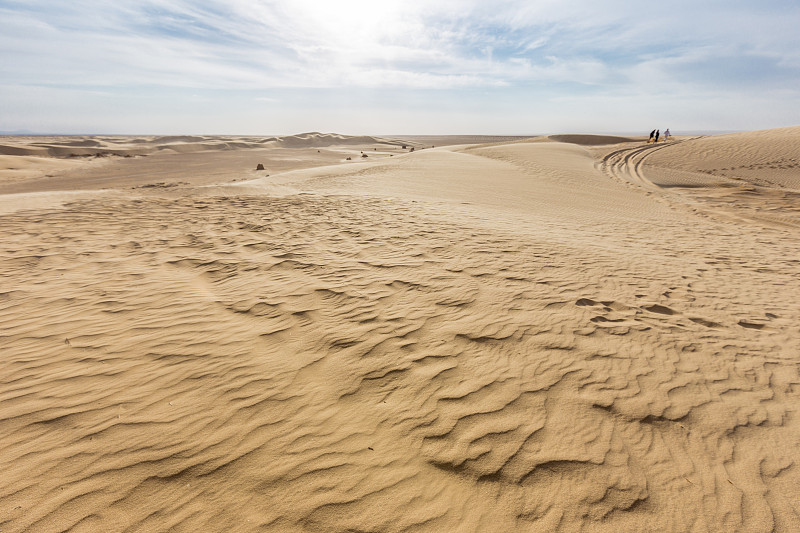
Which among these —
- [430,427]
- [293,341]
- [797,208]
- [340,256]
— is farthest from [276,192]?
[797,208]

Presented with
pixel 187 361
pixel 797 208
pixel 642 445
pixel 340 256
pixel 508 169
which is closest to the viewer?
pixel 642 445

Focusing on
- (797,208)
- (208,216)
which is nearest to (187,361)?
(208,216)

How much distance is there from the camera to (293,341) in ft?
11.9

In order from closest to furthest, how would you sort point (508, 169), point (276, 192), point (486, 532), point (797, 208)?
point (486, 532) < point (797, 208) < point (276, 192) < point (508, 169)

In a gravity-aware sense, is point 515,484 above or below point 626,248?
below

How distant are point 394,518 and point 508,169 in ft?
60.7

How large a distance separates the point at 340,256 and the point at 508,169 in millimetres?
14793

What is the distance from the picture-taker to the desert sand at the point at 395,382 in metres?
2.05

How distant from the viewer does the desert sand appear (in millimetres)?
2055

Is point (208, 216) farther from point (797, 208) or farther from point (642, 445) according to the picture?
point (797, 208)

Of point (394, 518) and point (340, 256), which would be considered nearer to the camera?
point (394, 518)

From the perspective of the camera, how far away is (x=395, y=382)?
118 inches

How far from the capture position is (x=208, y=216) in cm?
905

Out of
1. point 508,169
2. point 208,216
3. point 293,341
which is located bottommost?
point 293,341
